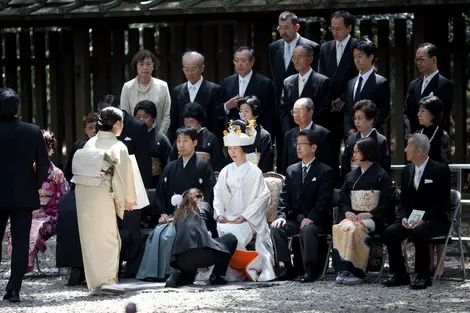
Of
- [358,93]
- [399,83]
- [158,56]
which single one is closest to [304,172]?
[358,93]

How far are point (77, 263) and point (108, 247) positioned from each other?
0.69 metres

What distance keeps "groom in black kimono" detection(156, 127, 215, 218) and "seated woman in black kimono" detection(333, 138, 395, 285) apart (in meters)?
1.34

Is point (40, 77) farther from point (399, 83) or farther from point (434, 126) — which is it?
point (434, 126)

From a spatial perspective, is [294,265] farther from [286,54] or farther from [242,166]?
[286,54]

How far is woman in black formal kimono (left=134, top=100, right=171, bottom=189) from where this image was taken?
468 inches

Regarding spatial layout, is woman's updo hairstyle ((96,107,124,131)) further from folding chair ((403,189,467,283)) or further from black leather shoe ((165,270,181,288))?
folding chair ((403,189,467,283))

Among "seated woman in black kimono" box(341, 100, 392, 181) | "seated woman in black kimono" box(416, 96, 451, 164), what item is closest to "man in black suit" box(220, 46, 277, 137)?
"seated woman in black kimono" box(341, 100, 392, 181)

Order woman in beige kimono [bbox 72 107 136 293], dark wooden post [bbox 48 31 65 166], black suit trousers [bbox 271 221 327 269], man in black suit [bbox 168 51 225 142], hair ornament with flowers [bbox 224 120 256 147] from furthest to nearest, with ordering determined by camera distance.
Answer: dark wooden post [bbox 48 31 65 166] < man in black suit [bbox 168 51 225 142] < hair ornament with flowers [bbox 224 120 256 147] < black suit trousers [bbox 271 221 327 269] < woman in beige kimono [bbox 72 107 136 293]

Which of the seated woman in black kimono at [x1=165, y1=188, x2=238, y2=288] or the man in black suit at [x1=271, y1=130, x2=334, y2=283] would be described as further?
the man in black suit at [x1=271, y1=130, x2=334, y2=283]

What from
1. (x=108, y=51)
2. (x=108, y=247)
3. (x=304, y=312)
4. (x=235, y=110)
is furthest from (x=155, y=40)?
(x=304, y=312)

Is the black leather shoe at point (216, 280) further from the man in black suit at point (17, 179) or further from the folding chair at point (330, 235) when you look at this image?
the man in black suit at point (17, 179)

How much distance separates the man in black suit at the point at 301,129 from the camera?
11203 millimetres

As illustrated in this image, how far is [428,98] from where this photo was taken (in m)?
10.8

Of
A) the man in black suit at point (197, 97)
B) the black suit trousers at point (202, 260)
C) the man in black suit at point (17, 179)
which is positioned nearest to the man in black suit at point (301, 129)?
the man in black suit at point (197, 97)
